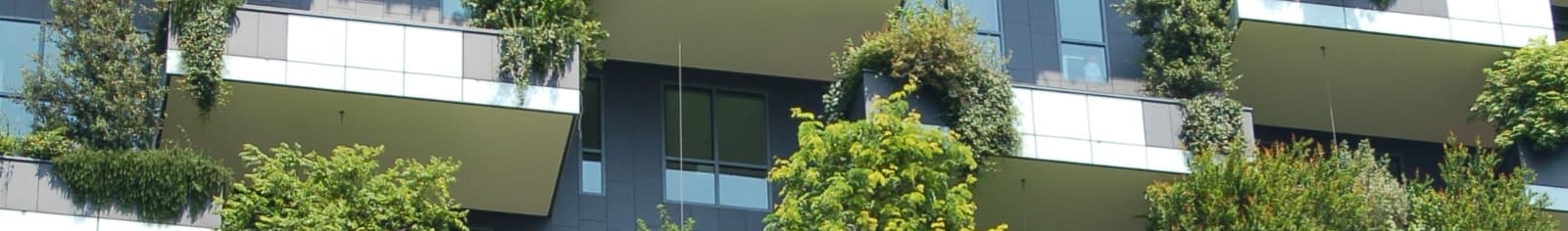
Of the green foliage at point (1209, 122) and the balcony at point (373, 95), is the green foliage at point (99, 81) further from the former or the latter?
the green foliage at point (1209, 122)

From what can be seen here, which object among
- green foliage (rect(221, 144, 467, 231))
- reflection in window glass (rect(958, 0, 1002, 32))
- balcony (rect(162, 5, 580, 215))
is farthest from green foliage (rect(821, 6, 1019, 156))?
green foliage (rect(221, 144, 467, 231))

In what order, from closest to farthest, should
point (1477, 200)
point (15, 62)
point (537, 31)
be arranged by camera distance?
1. point (537, 31)
2. point (15, 62)
3. point (1477, 200)

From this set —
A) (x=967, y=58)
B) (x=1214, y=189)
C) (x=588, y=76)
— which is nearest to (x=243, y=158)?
(x=588, y=76)

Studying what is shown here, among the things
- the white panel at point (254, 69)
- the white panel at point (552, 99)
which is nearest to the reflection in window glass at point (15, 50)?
the white panel at point (254, 69)

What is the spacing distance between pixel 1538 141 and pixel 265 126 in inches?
563

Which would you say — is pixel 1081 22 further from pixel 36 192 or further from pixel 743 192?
pixel 36 192

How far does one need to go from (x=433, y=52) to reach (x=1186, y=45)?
29.2 feet

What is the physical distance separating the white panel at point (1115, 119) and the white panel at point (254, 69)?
348 inches

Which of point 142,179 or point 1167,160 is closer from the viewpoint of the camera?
point 142,179

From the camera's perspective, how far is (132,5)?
31656 millimetres

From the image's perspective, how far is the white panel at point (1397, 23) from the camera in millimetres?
34969

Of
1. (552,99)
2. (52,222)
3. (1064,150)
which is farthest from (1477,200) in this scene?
(52,222)

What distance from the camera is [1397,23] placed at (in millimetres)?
35094

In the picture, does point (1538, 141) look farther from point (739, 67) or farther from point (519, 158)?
point (519, 158)
